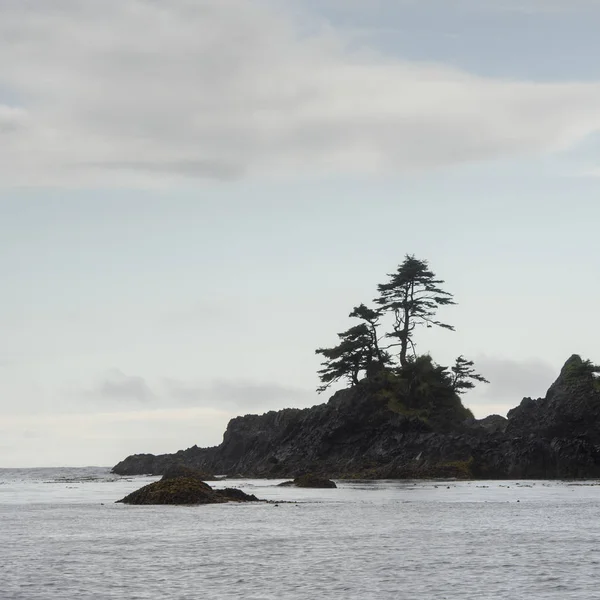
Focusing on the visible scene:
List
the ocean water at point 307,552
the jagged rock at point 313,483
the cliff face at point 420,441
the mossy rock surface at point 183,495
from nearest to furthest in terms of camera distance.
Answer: the ocean water at point 307,552
the mossy rock surface at point 183,495
the jagged rock at point 313,483
the cliff face at point 420,441

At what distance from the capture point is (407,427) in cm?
10681

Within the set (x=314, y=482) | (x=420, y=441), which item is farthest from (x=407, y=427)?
(x=314, y=482)

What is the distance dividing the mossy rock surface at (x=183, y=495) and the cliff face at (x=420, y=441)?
136 feet

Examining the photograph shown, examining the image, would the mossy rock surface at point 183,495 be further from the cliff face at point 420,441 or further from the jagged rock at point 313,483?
the cliff face at point 420,441

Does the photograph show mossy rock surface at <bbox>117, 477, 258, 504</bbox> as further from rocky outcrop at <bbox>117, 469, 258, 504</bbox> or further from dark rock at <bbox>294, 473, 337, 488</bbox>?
dark rock at <bbox>294, 473, 337, 488</bbox>

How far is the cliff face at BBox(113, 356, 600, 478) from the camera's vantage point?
9294 centimetres

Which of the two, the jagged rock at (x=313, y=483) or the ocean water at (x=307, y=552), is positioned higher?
the jagged rock at (x=313, y=483)

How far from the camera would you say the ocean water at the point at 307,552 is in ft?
75.2

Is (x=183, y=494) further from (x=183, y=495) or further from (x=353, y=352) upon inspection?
(x=353, y=352)

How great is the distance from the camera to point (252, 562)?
93.4 feet

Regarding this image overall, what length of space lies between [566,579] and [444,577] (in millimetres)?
3185

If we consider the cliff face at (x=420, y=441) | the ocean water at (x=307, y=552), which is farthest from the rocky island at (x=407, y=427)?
the ocean water at (x=307, y=552)

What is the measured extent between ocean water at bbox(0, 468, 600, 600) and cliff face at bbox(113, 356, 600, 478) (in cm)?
3987

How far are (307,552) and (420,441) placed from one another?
7439 cm
